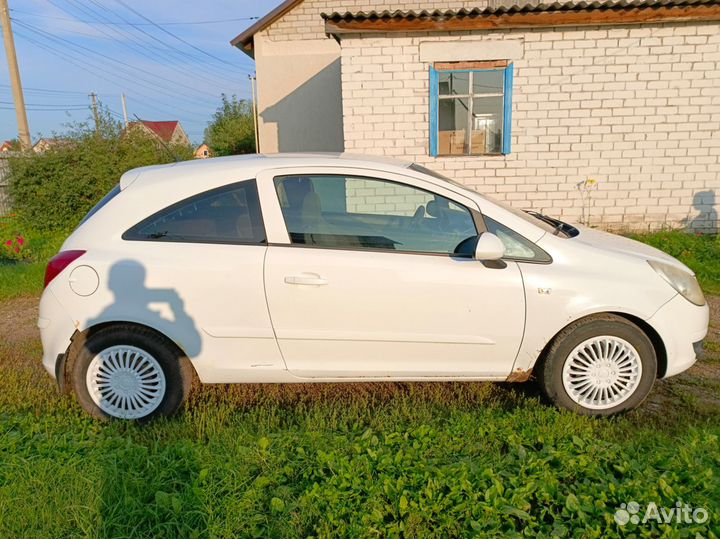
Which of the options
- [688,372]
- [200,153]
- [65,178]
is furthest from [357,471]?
[200,153]

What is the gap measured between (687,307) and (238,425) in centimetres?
292

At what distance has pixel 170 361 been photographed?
337 centimetres

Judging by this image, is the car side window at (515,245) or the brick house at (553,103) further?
the brick house at (553,103)

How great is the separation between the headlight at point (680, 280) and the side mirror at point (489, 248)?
104 cm

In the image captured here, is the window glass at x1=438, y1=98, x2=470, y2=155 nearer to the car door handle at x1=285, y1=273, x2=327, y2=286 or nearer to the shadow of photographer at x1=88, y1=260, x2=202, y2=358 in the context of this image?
the car door handle at x1=285, y1=273, x2=327, y2=286

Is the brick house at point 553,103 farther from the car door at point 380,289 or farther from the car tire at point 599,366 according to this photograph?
the car tire at point 599,366

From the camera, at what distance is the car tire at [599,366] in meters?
3.32

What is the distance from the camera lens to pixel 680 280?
3.44 metres

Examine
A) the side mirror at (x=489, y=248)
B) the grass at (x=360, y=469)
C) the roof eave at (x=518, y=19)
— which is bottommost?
the grass at (x=360, y=469)

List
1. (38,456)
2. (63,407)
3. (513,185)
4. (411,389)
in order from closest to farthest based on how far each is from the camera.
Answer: (38,456), (63,407), (411,389), (513,185)

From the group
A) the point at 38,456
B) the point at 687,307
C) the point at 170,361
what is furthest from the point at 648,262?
the point at 38,456

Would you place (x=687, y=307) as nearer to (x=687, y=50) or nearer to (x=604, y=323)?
(x=604, y=323)

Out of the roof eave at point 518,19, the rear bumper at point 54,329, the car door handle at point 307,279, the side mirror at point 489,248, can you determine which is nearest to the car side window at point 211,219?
the car door handle at point 307,279

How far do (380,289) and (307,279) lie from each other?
448mm
